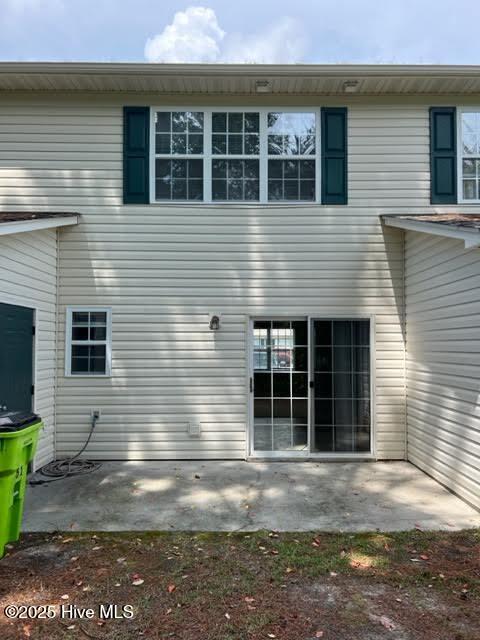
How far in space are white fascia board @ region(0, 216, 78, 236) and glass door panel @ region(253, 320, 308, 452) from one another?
281cm

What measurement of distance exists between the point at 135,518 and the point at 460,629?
2.72m

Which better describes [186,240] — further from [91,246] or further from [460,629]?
[460,629]

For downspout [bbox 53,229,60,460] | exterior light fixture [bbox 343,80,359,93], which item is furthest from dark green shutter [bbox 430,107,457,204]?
downspout [bbox 53,229,60,460]

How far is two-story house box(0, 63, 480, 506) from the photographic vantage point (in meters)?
6.06

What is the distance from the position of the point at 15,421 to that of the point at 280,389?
3541mm

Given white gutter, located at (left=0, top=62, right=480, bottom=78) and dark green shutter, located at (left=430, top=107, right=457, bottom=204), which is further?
dark green shutter, located at (left=430, top=107, right=457, bottom=204)

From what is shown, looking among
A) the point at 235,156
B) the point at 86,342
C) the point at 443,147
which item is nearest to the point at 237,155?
the point at 235,156

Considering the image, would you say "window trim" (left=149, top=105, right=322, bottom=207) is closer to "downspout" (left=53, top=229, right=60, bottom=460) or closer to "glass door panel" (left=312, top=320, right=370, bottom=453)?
"downspout" (left=53, top=229, right=60, bottom=460)

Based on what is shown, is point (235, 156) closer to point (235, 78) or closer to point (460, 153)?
point (235, 78)

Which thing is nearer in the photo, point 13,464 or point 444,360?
point 13,464

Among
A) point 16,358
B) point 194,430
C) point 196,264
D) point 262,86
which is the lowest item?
point 194,430

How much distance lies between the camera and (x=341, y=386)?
20.1ft

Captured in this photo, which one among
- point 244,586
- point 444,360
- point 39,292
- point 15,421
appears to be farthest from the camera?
point 39,292

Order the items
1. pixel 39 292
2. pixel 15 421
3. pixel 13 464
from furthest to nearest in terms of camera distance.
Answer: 1. pixel 39 292
2. pixel 15 421
3. pixel 13 464
